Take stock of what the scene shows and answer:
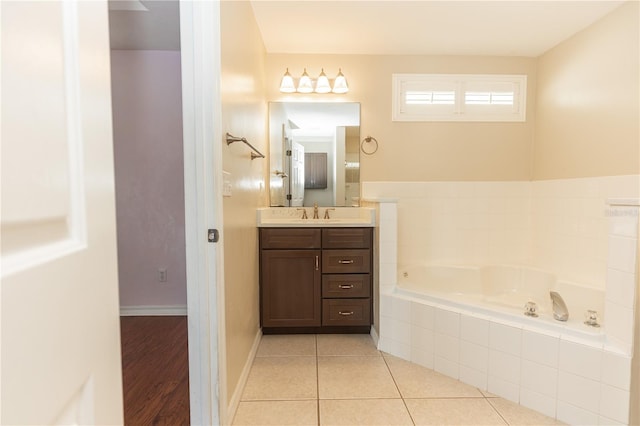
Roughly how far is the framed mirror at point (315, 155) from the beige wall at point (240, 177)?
0.42 metres

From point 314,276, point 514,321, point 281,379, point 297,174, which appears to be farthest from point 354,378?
point 297,174

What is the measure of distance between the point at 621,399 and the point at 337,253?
1711 millimetres

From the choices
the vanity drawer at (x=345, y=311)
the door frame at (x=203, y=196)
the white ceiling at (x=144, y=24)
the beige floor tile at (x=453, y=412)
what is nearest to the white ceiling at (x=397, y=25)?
the white ceiling at (x=144, y=24)

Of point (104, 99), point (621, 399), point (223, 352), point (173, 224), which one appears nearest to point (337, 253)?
point (223, 352)

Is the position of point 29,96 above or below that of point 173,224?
above

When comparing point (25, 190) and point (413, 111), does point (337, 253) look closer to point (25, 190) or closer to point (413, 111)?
point (413, 111)

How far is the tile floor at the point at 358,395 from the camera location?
1.65 metres

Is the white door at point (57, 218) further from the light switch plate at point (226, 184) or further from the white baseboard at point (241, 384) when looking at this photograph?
the white baseboard at point (241, 384)

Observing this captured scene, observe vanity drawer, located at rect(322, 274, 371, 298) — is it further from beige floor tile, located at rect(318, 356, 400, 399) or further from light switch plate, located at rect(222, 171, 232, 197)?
light switch plate, located at rect(222, 171, 232, 197)

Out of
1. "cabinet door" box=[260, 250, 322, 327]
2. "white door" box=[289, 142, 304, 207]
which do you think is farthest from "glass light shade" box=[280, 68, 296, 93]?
"cabinet door" box=[260, 250, 322, 327]

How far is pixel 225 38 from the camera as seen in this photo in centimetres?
157

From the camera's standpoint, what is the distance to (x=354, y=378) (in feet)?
6.55

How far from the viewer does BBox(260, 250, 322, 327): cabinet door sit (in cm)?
256

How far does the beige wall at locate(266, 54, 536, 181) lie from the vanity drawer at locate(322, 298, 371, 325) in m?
1.15
